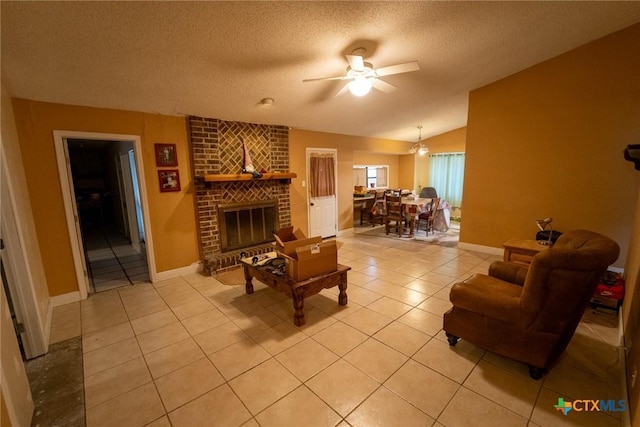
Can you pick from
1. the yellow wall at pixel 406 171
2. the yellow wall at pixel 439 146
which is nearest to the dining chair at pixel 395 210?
the yellow wall at pixel 439 146

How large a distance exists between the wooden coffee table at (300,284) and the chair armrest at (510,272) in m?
1.39

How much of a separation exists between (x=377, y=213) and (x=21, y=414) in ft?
20.5

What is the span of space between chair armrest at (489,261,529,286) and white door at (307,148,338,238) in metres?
3.64

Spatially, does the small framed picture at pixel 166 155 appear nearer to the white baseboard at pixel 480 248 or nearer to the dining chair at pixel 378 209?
the dining chair at pixel 378 209

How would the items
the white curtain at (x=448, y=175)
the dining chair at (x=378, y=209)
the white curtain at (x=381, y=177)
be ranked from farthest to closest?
1. the white curtain at (x=381, y=177)
2. the white curtain at (x=448, y=175)
3. the dining chair at (x=378, y=209)

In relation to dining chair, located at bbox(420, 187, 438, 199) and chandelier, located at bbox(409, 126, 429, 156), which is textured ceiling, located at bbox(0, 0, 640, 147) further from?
dining chair, located at bbox(420, 187, 438, 199)

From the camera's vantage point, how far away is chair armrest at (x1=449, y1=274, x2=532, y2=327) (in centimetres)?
178

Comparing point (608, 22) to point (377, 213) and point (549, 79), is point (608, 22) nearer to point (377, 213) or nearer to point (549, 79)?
point (549, 79)

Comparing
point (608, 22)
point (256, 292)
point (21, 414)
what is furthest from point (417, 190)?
point (21, 414)

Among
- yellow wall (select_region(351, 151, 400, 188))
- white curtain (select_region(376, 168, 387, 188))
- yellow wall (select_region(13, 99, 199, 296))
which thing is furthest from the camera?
white curtain (select_region(376, 168, 387, 188))

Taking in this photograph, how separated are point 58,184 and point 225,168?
1.92m

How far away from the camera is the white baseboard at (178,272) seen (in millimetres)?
3759

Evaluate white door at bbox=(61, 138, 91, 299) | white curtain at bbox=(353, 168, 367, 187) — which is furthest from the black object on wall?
white curtain at bbox=(353, 168, 367, 187)

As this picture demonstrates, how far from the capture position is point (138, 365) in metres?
2.09
